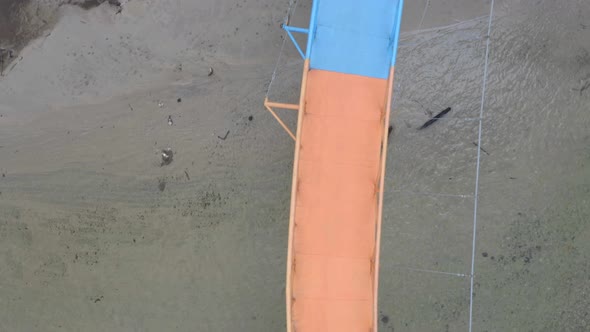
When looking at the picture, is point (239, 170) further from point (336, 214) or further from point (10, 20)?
point (10, 20)

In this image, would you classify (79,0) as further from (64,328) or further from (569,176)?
(569,176)

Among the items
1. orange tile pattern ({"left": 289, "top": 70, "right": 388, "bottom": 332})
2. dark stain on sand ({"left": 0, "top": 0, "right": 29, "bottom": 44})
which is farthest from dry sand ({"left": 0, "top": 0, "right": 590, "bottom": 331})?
orange tile pattern ({"left": 289, "top": 70, "right": 388, "bottom": 332})

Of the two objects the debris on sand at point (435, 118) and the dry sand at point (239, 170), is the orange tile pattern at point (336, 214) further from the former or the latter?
the debris on sand at point (435, 118)

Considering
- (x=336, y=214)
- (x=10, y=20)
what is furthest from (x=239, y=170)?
(x=10, y=20)

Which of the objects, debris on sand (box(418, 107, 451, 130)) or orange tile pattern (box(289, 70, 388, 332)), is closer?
orange tile pattern (box(289, 70, 388, 332))

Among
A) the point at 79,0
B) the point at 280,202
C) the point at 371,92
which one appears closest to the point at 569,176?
the point at 371,92

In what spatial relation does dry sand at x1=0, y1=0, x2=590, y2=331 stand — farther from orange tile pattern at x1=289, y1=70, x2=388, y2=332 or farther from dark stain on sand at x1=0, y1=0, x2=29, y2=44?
orange tile pattern at x1=289, y1=70, x2=388, y2=332

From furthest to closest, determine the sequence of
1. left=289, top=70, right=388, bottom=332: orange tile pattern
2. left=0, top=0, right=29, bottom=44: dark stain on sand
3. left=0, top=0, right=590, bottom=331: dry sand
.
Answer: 1. left=0, top=0, right=29, bottom=44: dark stain on sand
2. left=0, top=0, right=590, bottom=331: dry sand
3. left=289, top=70, right=388, bottom=332: orange tile pattern

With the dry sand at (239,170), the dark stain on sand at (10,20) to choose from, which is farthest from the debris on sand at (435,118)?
the dark stain on sand at (10,20)

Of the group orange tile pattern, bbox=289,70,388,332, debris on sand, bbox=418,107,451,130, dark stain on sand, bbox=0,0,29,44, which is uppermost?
dark stain on sand, bbox=0,0,29,44
